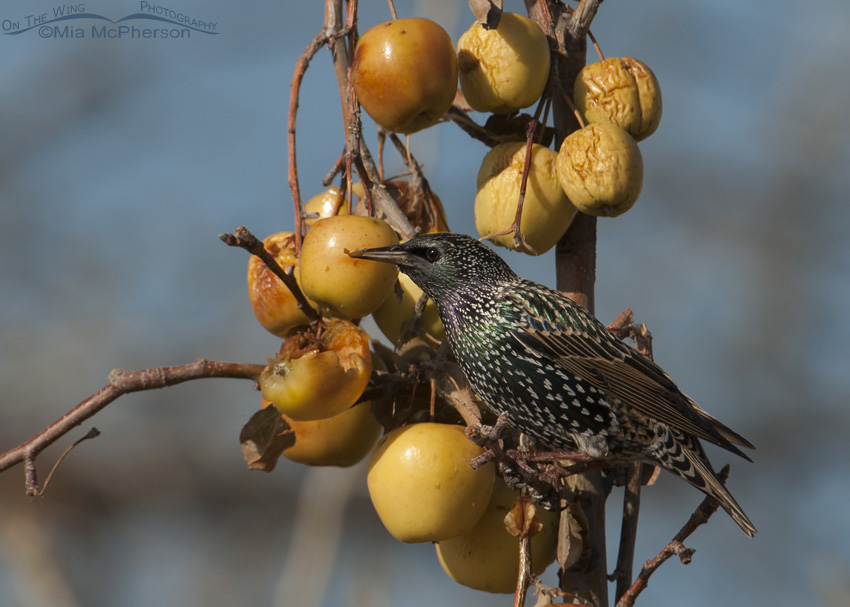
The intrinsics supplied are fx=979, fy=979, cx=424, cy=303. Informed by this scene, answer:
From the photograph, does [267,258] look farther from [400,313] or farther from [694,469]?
[694,469]

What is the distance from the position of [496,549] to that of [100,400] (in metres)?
1.05

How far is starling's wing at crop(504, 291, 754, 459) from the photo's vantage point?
2805mm

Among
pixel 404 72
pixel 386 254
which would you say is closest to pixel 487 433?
pixel 386 254

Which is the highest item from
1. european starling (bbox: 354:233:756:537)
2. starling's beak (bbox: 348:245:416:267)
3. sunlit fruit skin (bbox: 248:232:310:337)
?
starling's beak (bbox: 348:245:416:267)

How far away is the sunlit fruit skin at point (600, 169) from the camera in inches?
94.6

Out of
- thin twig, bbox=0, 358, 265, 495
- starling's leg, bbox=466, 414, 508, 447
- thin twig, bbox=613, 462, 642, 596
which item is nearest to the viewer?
starling's leg, bbox=466, 414, 508, 447

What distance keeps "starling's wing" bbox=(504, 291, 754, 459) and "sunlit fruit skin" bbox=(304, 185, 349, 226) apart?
0.65 meters

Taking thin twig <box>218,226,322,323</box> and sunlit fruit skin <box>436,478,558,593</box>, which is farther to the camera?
sunlit fruit skin <box>436,478,558,593</box>

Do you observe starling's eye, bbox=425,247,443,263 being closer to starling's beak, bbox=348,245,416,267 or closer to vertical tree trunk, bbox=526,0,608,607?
starling's beak, bbox=348,245,416,267

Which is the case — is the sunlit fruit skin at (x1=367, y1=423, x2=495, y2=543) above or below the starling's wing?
below

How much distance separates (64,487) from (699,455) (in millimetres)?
3900

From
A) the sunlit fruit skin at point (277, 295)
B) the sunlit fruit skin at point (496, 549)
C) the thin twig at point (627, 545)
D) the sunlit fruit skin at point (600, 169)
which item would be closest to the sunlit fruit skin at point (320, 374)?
the sunlit fruit skin at point (277, 295)

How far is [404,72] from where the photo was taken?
7.90 ft

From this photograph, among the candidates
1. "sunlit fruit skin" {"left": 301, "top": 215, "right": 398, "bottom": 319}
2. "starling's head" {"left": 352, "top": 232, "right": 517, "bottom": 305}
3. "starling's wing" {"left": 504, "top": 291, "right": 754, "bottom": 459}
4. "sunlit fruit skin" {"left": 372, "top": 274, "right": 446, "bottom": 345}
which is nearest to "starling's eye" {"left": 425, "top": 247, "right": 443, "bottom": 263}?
"starling's head" {"left": 352, "top": 232, "right": 517, "bottom": 305}
